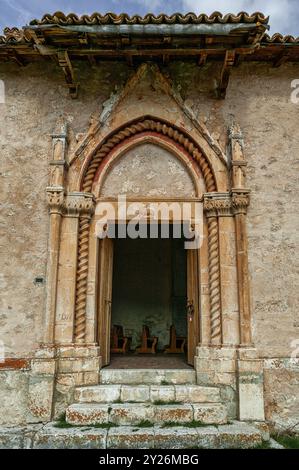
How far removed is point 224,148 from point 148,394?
12.1ft

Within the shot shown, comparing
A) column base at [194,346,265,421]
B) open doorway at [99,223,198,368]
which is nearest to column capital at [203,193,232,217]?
column base at [194,346,265,421]

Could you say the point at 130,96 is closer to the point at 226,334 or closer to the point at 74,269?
the point at 74,269

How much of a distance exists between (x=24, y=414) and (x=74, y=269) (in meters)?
1.98

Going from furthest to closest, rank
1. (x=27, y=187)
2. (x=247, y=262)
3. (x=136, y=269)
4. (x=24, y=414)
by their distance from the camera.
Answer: (x=136, y=269), (x=27, y=187), (x=247, y=262), (x=24, y=414)

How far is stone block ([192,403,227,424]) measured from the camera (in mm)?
4531

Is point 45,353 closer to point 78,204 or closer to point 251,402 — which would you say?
point 78,204

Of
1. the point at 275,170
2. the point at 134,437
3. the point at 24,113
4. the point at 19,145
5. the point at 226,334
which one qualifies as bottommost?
the point at 134,437

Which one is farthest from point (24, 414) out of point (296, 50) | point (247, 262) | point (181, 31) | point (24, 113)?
point (296, 50)

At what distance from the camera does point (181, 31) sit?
494 cm

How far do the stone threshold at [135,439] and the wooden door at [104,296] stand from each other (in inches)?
60.0

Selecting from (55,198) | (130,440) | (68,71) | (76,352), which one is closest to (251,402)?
(130,440)

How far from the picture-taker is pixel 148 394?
4852 mm

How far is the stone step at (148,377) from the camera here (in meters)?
5.15

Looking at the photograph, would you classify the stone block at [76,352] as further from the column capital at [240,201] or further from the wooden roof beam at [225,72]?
the wooden roof beam at [225,72]
